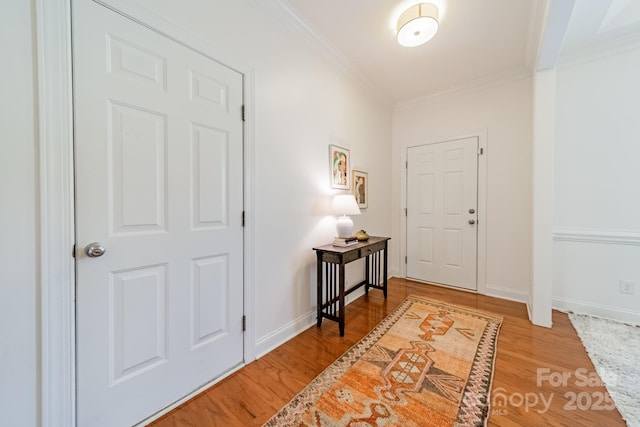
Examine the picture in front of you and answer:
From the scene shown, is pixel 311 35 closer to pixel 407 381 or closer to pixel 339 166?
pixel 339 166

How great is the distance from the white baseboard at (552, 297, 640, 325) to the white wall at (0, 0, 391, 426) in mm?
2131

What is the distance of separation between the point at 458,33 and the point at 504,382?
278cm

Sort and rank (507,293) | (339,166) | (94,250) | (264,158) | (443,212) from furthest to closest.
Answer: (443,212) → (507,293) → (339,166) → (264,158) → (94,250)

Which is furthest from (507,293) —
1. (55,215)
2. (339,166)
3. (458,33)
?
(55,215)

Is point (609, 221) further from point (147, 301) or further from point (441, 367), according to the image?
point (147, 301)

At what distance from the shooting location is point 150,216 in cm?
130

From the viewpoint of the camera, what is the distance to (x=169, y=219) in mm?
1366

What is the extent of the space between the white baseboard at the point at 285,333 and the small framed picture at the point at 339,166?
132 cm

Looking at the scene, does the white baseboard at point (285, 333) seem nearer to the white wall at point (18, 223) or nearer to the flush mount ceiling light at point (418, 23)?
the white wall at point (18, 223)

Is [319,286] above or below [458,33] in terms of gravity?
below

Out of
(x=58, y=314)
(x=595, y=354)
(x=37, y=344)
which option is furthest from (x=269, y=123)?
(x=595, y=354)

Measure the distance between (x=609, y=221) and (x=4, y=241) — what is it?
4.27m

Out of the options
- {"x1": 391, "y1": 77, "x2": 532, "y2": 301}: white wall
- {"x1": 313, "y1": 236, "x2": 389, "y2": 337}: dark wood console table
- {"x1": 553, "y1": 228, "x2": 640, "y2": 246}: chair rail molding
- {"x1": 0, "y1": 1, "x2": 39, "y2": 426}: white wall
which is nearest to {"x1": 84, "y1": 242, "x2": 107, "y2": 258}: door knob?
{"x1": 0, "y1": 1, "x2": 39, "y2": 426}: white wall

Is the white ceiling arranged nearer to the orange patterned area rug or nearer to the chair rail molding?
the chair rail molding
